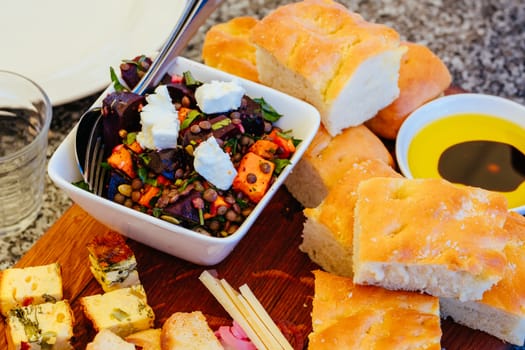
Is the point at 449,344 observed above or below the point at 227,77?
below

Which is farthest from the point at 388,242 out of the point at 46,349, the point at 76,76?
the point at 76,76

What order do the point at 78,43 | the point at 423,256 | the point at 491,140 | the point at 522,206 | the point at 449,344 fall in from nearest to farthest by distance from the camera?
the point at 423,256, the point at 449,344, the point at 522,206, the point at 491,140, the point at 78,43

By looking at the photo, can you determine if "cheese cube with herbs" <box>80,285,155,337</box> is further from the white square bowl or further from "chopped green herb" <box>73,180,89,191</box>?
"chopped green herb" <box>73,180,89,191</box>

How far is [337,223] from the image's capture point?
1829 mm

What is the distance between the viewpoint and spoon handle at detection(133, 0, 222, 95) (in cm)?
201

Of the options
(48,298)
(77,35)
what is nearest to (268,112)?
(48,298)

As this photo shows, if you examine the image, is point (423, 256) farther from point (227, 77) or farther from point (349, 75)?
point (227, 77)

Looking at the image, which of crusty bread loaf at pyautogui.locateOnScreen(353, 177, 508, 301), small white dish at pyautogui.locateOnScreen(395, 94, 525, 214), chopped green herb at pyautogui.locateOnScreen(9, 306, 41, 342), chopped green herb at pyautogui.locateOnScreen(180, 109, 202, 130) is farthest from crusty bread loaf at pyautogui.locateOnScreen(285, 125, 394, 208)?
chopped green herb at pyautogui.locateOnScreen(9, 306, 41, 342)

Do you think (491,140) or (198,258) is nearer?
(198,258)

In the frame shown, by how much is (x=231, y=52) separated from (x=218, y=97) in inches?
16.4

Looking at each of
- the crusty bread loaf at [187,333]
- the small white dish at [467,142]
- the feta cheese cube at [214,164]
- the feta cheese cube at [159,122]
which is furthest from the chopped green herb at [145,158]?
the small white dish at [467,142]

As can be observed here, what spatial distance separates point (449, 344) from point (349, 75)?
743mm

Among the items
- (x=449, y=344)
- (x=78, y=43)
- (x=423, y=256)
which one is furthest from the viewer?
(x=78, y=43)

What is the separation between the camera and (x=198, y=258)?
1866mm
